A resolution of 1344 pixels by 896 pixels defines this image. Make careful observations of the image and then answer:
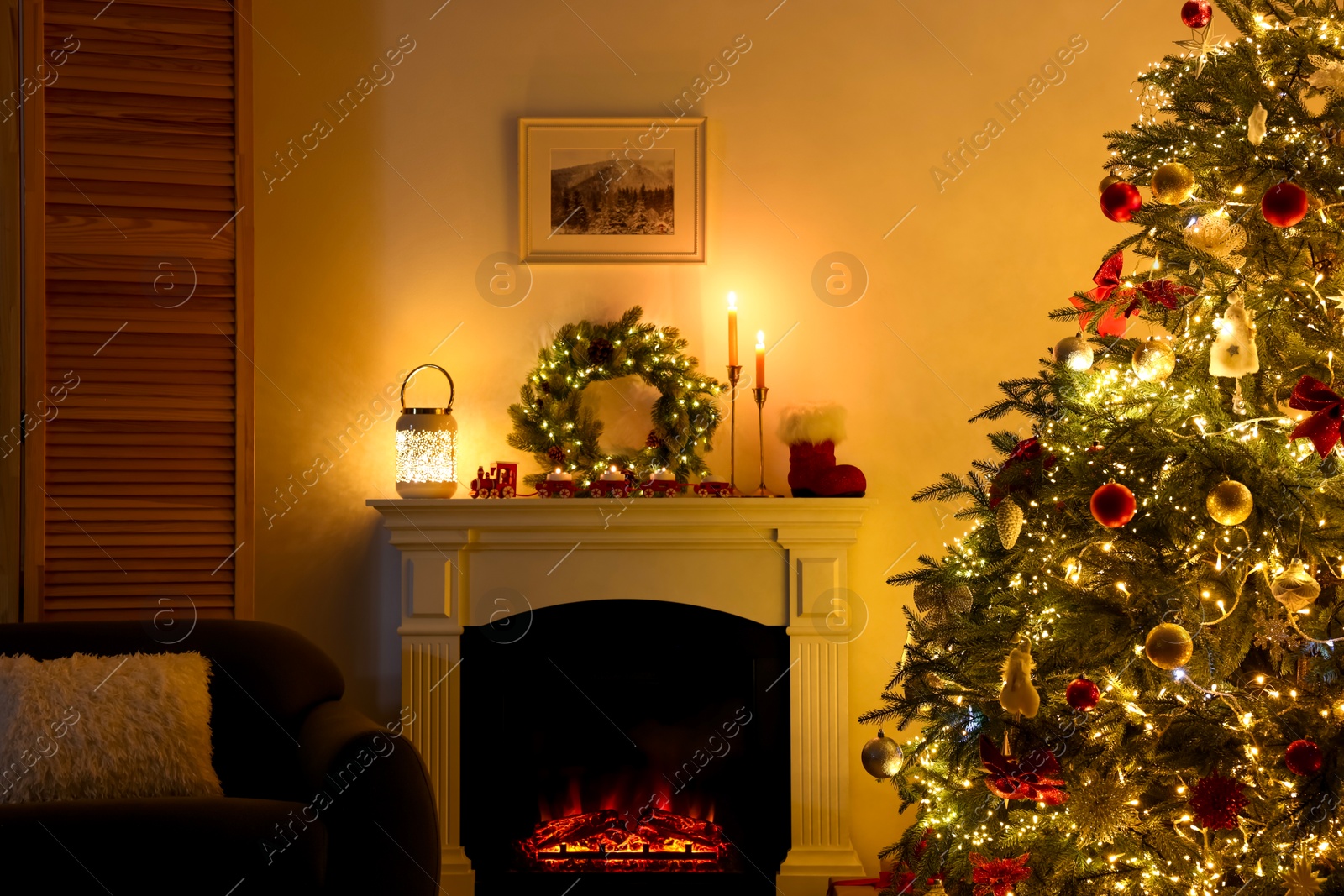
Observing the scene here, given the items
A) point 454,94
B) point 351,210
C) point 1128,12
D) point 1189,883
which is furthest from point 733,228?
point 1189,883

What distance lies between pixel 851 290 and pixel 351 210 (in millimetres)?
1656

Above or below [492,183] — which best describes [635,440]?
below

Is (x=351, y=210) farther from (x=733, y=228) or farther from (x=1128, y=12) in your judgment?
(x=1128, y=12)

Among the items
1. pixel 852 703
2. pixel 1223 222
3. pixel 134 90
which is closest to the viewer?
pixel 1223 222

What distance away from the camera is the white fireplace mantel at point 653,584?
283cm

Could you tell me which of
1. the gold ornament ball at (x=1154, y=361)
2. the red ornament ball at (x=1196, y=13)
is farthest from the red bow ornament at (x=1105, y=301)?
the red ornament ball at (x=1196, y=13)

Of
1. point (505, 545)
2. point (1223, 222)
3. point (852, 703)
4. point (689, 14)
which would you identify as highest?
point (689, 14)

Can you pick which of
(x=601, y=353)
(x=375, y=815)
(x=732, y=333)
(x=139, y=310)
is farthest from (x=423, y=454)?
(x=375, y=815)

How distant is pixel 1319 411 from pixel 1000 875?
990 millimetres

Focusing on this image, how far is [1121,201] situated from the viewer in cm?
174

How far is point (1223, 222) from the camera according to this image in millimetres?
1601

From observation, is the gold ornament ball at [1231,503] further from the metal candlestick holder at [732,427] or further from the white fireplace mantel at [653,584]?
the metal candlestick holder at [732,427]

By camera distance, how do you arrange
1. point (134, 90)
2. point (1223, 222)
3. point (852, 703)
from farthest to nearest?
point (852, 703) → point (134, 90) → point (1223, 222)

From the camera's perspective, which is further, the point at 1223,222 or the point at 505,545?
the point at 505,545
